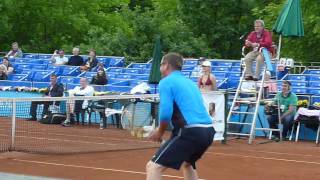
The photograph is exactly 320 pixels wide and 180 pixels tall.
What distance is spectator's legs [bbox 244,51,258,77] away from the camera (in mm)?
17234

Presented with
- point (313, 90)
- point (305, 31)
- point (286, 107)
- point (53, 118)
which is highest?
point (305, 31)

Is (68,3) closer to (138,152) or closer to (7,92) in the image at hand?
(7,92)

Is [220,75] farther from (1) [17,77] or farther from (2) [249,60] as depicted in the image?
(1) [17,77]

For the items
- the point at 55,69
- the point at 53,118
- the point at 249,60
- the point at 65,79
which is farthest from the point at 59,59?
the point at 249,60

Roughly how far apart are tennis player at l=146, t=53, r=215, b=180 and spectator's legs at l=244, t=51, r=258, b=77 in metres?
9.62

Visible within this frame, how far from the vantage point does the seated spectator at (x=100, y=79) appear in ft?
73.5

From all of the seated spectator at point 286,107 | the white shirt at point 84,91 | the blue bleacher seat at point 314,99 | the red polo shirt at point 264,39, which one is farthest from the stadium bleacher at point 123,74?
the red polo shirt at point 264,39

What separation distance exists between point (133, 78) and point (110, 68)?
204 centimetres

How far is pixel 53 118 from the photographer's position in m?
19.4

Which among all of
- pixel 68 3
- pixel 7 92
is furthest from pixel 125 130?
pixel 68 3

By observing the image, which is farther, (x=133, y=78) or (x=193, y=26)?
(x=193, y=26)

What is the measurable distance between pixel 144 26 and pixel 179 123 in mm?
24587

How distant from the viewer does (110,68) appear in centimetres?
2509

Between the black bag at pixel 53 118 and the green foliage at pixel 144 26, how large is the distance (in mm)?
11006
